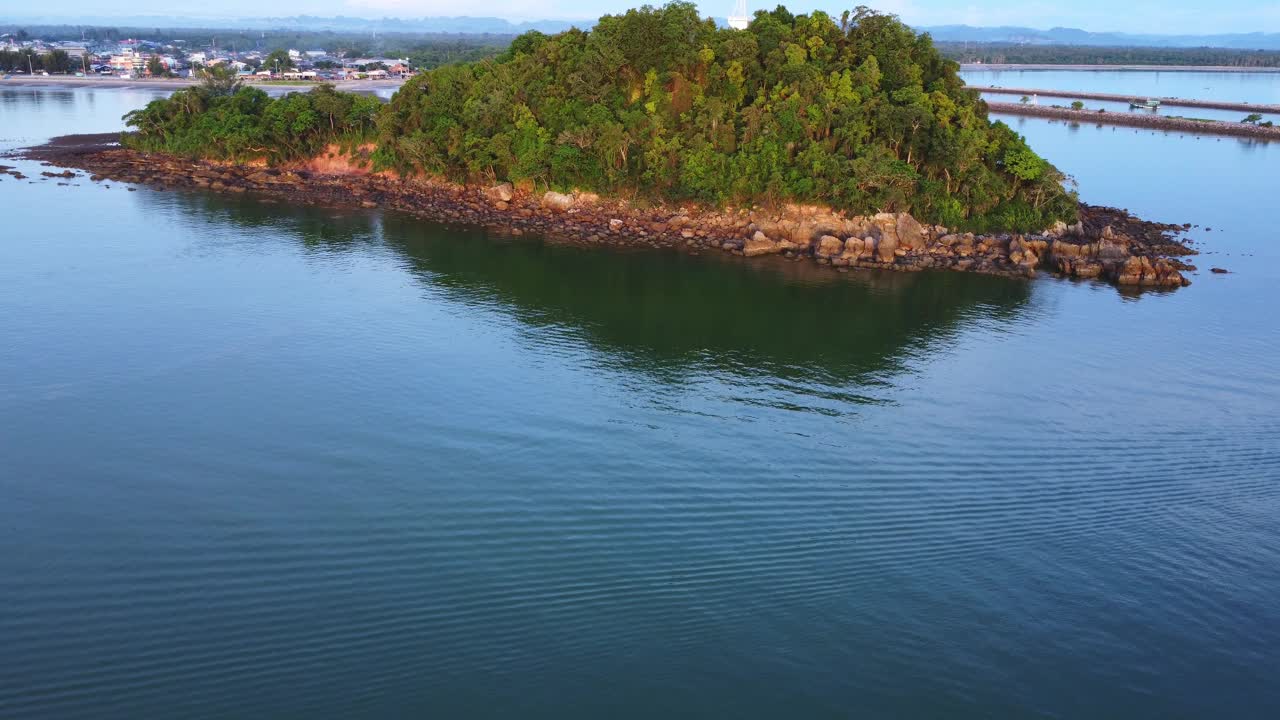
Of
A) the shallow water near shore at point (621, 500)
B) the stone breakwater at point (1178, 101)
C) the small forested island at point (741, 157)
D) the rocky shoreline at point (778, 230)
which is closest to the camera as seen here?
the shallow water near shore at point (621, 500)

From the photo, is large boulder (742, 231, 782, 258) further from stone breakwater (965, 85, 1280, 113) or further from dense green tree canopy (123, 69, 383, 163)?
stone breakwater (965, 85, 1280, 113)

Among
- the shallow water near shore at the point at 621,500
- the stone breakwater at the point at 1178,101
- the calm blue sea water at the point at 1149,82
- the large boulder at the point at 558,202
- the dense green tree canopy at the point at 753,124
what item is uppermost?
the calm blue sea water at the point at 1149,82

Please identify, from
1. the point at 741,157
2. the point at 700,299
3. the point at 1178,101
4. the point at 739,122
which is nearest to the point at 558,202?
the point at 741,157

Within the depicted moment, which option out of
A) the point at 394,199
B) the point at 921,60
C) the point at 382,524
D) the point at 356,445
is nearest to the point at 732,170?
the point at 921,60

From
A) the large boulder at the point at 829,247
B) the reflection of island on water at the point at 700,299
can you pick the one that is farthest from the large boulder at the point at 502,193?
the large boulder at the point at 829,247

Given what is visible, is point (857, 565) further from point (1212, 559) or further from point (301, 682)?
point (301, 682)

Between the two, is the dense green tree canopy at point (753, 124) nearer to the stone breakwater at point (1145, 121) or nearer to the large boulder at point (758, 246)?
the large boulder at point (758, 246)

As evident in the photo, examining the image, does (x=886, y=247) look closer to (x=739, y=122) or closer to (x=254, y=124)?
(x=739, y=122)

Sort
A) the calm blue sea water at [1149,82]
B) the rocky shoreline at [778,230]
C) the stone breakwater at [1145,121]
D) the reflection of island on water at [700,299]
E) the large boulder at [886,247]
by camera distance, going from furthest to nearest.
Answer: the calm blue sea water at [1149,82] → the stone breakwater at [1145,121] → the large boulder at [886,247] → the rocky shoreline at [778,230] → the reflection of island on water at [700,299]
